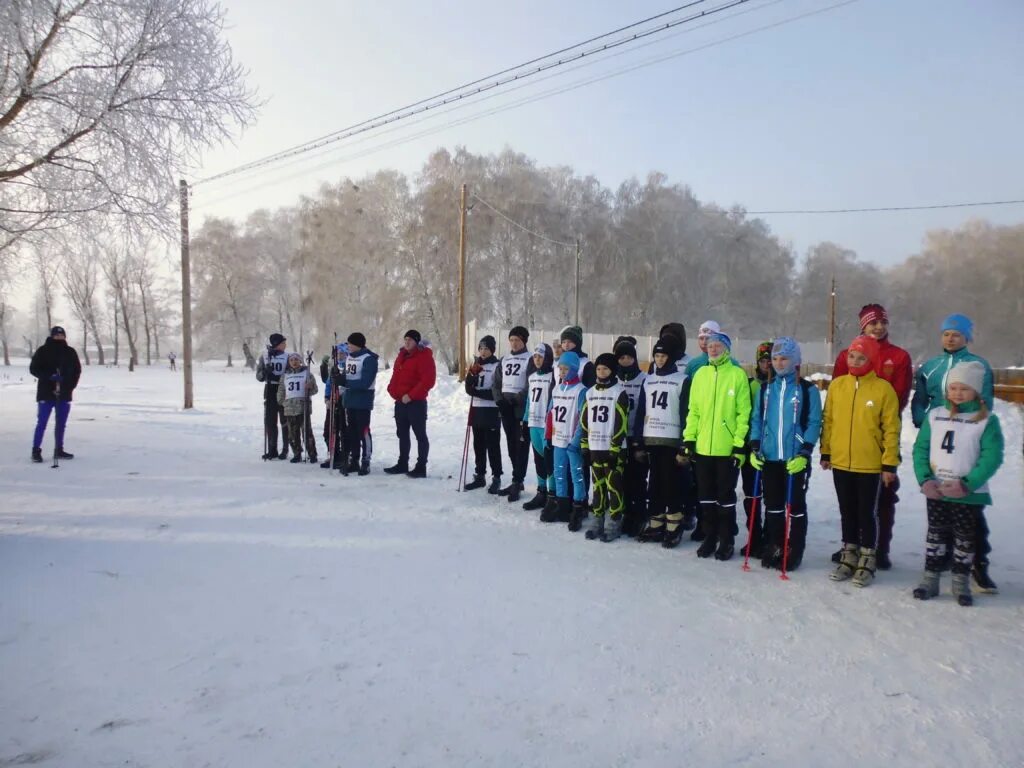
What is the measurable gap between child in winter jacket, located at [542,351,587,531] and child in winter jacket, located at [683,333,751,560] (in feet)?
3.99

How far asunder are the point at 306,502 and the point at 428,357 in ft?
8.68

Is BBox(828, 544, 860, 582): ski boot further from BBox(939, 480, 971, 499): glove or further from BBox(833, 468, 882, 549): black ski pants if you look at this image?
BBox(939, 480, 971, 499): glove

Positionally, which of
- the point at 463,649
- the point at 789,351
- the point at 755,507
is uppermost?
the point at 789,351

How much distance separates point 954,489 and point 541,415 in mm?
3853

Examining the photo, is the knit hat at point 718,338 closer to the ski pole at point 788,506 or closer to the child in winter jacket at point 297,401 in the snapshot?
the ski pole at point 788,506

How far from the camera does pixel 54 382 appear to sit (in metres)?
9.22

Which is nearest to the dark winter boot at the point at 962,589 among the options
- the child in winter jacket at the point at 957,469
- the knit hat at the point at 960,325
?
the child in winter jacket at the point at 957,469

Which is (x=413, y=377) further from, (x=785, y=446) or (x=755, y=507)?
(x=785, y=446)

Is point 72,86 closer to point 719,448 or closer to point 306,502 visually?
point 306,502

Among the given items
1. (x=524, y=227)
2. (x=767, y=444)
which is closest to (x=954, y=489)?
(x=767, y=444)

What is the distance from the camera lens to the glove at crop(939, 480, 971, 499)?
430cm

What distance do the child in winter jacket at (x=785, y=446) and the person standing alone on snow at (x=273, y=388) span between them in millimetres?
7245

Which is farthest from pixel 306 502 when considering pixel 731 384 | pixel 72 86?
pixel 72 86

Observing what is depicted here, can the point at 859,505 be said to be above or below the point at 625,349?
below
